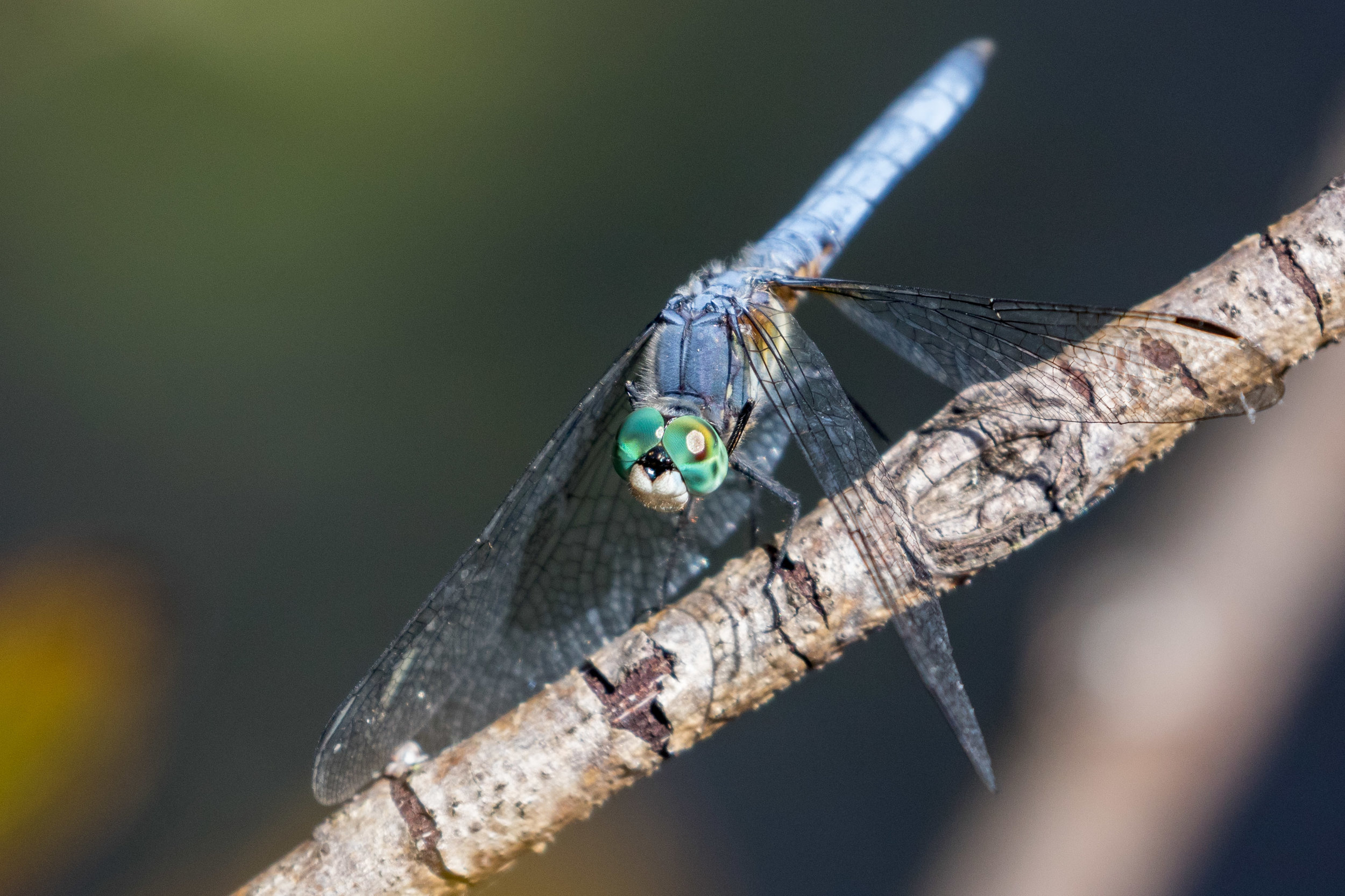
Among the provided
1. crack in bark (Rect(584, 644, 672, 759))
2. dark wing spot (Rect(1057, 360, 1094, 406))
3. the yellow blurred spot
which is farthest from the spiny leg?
the yellow blurred spot

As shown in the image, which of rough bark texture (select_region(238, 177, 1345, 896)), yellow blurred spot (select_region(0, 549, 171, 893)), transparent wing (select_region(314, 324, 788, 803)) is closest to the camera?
rough bark texture (select_region(238, 177, 1345, 896))

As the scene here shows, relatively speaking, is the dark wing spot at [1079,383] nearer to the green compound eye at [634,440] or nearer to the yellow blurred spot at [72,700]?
the green compound eye at [634,440]

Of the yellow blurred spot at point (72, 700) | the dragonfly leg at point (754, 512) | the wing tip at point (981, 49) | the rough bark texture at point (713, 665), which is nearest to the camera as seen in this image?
the rough bark texture at point (713, 665)

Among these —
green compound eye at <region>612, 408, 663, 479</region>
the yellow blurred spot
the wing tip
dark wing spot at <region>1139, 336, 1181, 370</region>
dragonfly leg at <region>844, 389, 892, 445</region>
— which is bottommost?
dark wing spot at <region>1139, 336, 1181, 370</region>

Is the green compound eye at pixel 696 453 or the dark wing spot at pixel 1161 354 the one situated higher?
the green compound eye at pixel 696 453

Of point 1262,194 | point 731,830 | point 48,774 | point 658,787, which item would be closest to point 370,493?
point 48,774

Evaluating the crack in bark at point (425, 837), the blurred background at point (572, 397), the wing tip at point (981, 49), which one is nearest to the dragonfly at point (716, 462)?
the crack in bark at point (425, 837)

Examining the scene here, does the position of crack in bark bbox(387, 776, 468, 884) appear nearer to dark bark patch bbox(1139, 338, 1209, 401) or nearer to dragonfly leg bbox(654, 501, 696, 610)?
dragonfly leg bbox(654, 501, 696, 610)
